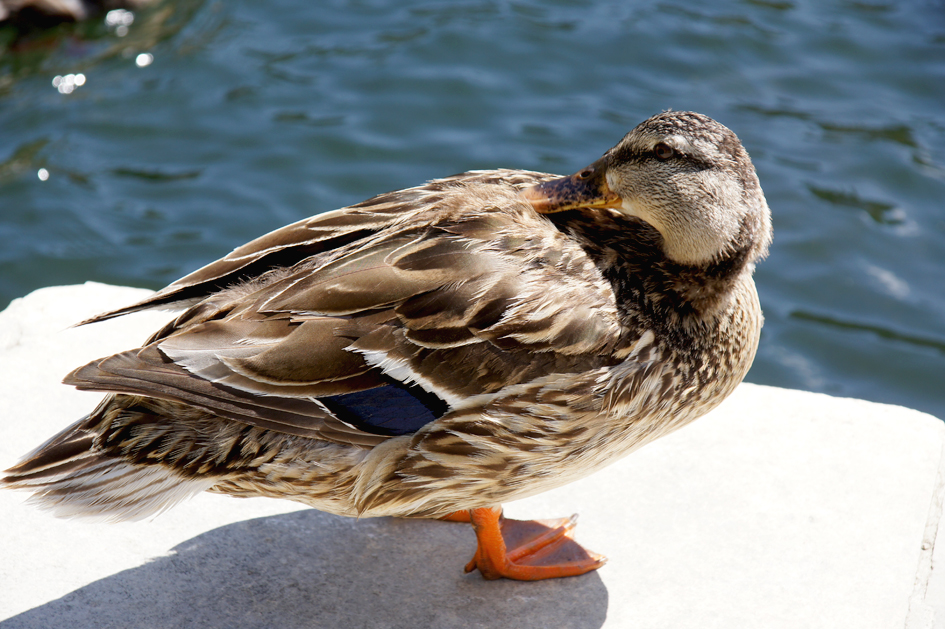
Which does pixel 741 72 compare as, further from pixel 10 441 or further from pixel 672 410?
pixel 10 441

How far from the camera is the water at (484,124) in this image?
21.3 feet

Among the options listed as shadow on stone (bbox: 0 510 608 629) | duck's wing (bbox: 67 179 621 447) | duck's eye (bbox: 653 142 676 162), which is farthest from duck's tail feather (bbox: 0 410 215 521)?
duck's eye (bbox: 653 142 676 162)

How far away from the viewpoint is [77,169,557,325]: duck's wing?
3.12 m

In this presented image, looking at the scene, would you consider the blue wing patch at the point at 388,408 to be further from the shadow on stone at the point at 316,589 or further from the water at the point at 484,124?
the water at the point at 484,124

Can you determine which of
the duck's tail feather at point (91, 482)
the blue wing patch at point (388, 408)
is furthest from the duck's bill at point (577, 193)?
the duck's tail feather at point (91, 482)

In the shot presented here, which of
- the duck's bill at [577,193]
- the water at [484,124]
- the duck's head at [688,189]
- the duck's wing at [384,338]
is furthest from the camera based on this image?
the water at [484,124]

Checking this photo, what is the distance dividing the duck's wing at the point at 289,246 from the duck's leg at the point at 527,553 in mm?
1069

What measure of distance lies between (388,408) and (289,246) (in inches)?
26.9

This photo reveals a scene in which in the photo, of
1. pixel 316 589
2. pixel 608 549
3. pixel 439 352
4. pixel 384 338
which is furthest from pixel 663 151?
pixel 316 589

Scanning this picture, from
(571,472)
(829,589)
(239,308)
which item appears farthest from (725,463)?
(239,308)

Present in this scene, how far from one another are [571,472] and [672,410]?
39 cm

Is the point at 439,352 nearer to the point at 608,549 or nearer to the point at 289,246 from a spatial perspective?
the point at 289,246

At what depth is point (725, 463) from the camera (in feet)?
12.8

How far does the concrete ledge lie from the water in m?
2.28
